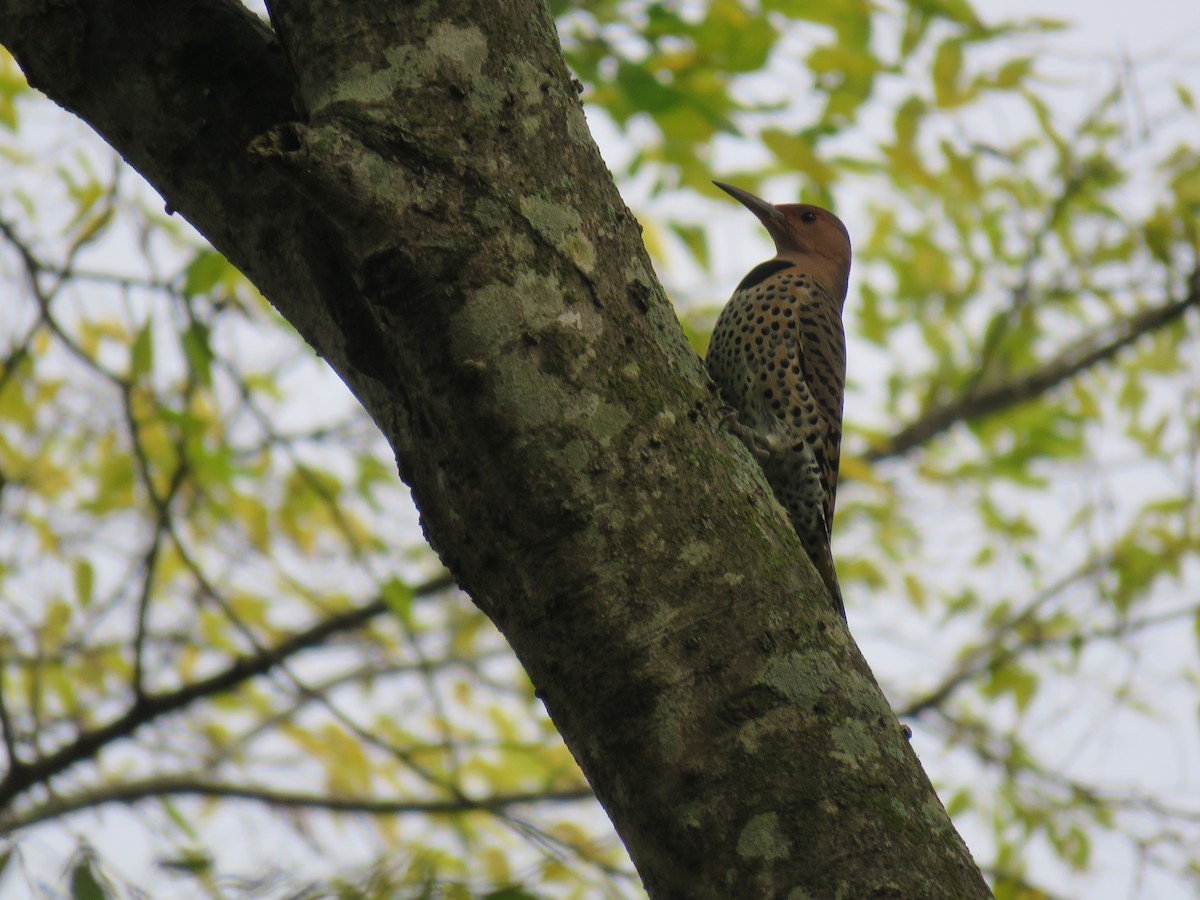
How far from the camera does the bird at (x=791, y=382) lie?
423 centimetres

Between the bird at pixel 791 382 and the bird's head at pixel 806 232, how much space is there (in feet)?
1.29

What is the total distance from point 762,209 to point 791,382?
120 cm

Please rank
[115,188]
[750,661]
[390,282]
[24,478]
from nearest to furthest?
[750,661], [390,282], [115,188], [24,478]

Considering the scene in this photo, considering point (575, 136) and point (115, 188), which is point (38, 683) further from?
point (575, 136)

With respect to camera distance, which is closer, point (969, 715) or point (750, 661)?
point (750, 661)

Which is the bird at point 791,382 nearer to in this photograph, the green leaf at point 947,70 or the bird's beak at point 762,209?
the bird's beak at point 762,209

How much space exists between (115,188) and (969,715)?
4862 millimetres

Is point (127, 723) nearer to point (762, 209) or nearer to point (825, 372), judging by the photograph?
point (825, 372)

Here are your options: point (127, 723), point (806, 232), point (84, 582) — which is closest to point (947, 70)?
point (806, 232)

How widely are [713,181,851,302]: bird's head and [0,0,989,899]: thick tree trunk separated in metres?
3.14

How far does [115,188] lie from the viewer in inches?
175

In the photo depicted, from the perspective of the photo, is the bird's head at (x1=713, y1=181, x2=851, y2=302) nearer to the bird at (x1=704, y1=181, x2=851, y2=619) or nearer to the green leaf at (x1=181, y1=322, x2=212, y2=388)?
the bird at (x1=704, y1=181, x2=851, y2=619)

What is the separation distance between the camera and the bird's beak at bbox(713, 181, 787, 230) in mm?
5121

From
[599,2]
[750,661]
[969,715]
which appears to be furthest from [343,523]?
[969,715]
